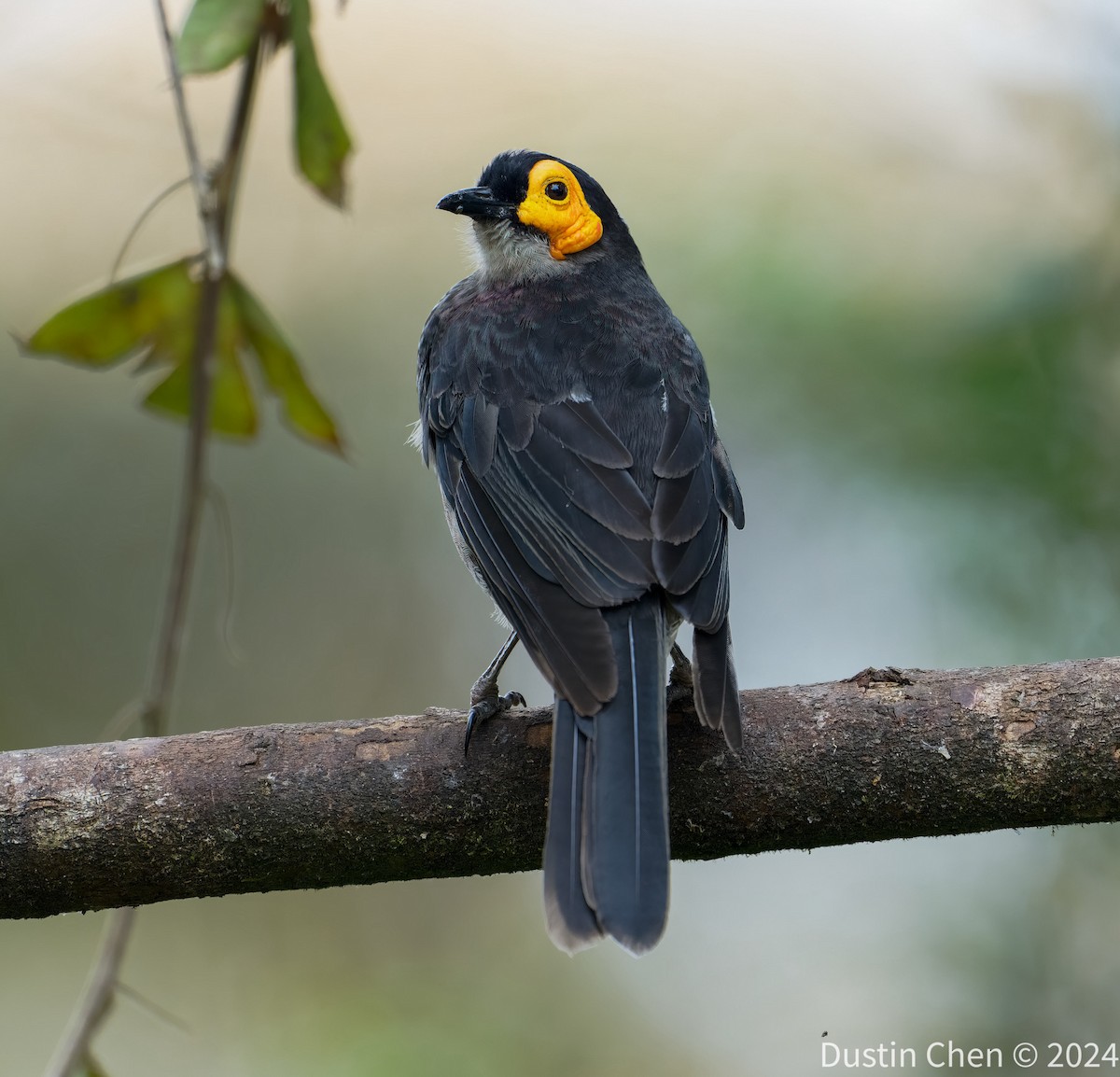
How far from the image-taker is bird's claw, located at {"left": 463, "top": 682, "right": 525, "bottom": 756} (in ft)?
9.70

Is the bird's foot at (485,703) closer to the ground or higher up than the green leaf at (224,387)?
closer to the ground

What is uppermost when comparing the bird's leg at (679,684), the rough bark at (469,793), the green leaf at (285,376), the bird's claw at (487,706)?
the green leaf at (285,376)

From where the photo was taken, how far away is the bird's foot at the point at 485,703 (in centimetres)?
297

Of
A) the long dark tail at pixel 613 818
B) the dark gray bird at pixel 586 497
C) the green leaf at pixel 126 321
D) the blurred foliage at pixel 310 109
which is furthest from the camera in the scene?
the green leaf at pixel 126 321

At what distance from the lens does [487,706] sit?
120 inches

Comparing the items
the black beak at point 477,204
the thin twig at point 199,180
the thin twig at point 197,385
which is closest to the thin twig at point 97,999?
the thin twig at point 197,385

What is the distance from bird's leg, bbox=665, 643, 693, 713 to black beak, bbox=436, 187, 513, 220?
165 centimetres

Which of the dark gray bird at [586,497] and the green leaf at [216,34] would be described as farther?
the green leaf at [216,34]

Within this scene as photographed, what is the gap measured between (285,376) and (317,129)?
0.60 m

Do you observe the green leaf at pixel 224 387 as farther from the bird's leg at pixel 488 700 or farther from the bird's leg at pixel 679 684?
the bird's leg at pixel 679 684

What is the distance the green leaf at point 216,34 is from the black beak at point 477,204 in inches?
53.1

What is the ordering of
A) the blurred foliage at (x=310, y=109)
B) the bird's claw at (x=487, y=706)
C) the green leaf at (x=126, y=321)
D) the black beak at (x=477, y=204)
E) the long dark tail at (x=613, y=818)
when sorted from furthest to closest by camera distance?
1. the black beak at (x=477, y=204)
2. the green leaf at (x=126, y=321)
3. the blurred foliage at (x=310, y=109)
4. the bird's claw at (x=487, y=706)
5. the long dark tail at (x=613, y=818)

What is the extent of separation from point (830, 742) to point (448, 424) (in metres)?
1.50

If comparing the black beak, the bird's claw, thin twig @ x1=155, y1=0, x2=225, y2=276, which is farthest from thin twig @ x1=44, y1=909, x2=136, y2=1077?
the black beak
